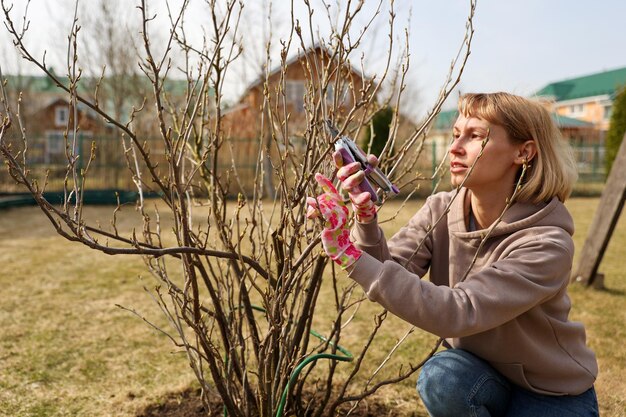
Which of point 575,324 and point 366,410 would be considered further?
point 366,410

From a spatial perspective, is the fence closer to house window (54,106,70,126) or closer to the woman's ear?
the woman's ear

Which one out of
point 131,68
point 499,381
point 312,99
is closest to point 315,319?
point 499,381

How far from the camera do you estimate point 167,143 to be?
178 cm

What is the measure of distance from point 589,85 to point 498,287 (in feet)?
190

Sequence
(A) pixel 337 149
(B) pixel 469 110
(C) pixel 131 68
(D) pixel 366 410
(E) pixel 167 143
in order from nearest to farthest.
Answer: (A) pixel 337 149
(E) pixel 167 143
(B) pixel 469 110
(D) pixel 366 410
(C) pixel 131 68

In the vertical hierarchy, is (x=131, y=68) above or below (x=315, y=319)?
above

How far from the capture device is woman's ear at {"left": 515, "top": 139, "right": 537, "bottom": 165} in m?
1.99

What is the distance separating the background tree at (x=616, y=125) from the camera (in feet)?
54.4

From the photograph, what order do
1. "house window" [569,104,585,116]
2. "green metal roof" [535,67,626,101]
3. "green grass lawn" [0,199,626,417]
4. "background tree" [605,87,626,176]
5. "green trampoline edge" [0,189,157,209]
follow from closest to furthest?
"green grass lawn" [0,199,626,417]
"green trampoline edge" [0,189,157,209]
"background tree" [605,87,626,176]
"green metal roof" [535,67,626,101]
"house window" [569,104,585,116]

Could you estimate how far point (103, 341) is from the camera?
4.02 meters

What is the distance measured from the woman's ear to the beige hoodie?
15 cm

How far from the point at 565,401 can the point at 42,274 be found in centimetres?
522

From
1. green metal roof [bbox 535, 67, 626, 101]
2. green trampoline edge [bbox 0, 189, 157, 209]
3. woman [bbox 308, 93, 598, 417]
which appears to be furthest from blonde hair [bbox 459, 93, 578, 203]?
green metal roof [bbox 535, 67, 626, 101]

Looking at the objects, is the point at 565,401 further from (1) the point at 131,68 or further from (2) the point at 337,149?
(1) the point at 131,68
